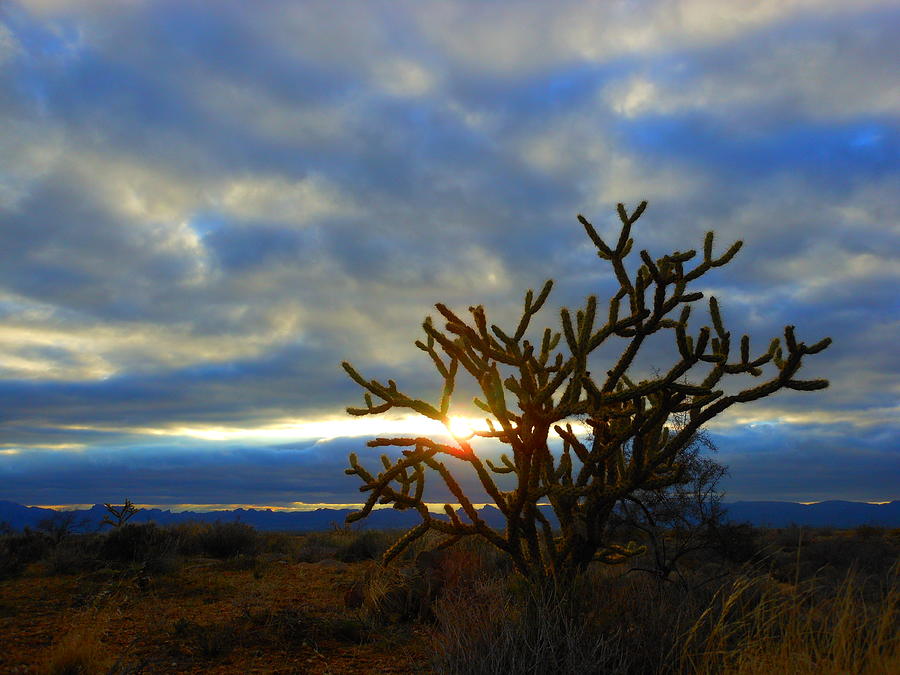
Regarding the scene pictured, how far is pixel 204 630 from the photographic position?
26.5 ft

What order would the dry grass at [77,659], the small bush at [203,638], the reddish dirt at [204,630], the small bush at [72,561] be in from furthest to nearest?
the small bush at [72,561] < the small bush at [203,638] < the reddish dirt at [204,630] < the dry grass at [77,659]

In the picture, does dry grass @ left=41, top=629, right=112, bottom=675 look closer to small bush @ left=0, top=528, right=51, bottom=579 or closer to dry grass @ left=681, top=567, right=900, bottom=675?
dry grass @ left=681, top=567, right=900, bottom=675

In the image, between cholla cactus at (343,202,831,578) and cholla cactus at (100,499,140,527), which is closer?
cholla cactus at (343,202,831,578)

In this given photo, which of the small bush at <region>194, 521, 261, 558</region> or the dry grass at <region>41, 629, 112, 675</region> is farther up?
the dry grass at <region>41, 629, 112, 675</region>

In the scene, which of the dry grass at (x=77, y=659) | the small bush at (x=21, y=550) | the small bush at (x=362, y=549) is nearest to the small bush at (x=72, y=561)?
the small bush at (x=21, y=550)

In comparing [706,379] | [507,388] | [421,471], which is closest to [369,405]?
[421,471]

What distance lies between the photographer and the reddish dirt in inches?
272

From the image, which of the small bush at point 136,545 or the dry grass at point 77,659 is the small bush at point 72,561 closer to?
the small bush at point 136,545

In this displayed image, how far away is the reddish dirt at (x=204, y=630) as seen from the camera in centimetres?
690

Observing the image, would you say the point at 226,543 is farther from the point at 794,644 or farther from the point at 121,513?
the point at 794,644

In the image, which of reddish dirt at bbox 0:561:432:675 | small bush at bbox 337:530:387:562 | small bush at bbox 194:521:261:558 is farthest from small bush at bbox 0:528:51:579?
small bush at bbox 337:530:387:562

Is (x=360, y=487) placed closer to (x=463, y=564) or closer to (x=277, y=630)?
(x=277, y=630)

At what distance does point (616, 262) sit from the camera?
6.71m

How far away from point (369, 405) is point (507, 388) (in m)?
1.98
